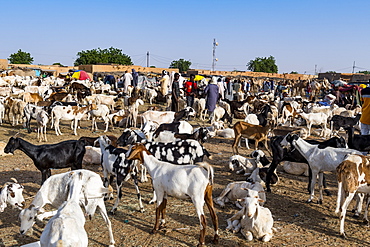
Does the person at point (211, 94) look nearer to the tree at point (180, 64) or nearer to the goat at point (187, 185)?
the goat at point (187, 185)

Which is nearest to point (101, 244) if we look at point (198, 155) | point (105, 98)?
point (198, 155)

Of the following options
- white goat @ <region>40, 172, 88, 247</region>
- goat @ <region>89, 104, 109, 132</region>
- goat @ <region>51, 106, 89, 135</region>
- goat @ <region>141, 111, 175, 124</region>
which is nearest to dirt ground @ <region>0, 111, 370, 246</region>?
white goat @ <region>40, 172, 88, 247</region>

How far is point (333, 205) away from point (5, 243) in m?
5.80

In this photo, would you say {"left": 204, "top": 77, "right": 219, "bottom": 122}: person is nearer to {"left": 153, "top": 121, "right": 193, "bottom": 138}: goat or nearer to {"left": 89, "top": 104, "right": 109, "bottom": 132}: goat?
{"left": 153, "top": 121, "right": 193, "bottom": 138}: goat

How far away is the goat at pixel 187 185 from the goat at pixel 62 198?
0.84 m

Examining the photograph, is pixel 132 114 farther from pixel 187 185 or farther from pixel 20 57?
pixel 20 57

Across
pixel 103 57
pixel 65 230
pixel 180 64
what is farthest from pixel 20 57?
pixel 65 230

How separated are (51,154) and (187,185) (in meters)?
3.26

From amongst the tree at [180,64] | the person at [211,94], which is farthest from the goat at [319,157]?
the tree at [180,64]

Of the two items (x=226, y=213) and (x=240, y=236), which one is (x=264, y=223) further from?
(x=226, y=213)

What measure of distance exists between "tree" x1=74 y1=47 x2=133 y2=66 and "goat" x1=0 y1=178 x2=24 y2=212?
64113 mm

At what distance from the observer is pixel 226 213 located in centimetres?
610

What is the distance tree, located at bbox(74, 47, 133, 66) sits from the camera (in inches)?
2665

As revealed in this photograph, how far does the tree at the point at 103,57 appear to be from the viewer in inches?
2665
